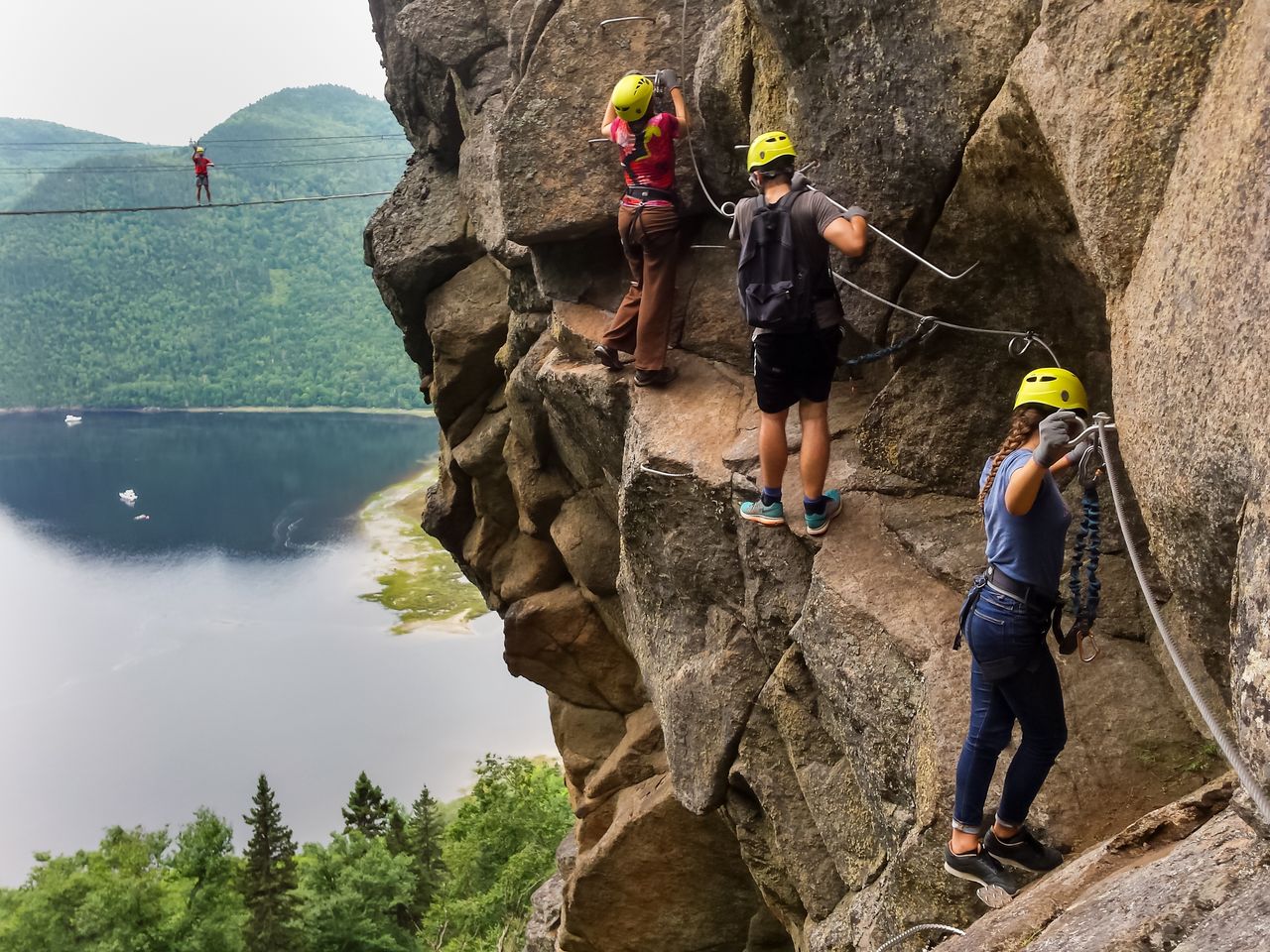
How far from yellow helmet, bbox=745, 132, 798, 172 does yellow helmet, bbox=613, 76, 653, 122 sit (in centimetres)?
211

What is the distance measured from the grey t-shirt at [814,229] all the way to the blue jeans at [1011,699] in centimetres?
245

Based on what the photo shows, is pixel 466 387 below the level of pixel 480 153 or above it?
below

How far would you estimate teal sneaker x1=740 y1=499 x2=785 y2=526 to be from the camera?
761 cm

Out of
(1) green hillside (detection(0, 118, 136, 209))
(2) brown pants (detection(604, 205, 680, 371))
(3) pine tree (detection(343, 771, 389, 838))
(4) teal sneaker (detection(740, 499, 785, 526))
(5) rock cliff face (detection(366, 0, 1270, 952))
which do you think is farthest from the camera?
(1) green hillside (detection(0, 118, 136, 209))

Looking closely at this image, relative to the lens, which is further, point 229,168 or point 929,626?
point 229,168

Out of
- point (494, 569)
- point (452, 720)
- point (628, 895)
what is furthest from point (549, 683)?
point (452, 720)

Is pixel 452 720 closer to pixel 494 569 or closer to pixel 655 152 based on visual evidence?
pixel 494 569

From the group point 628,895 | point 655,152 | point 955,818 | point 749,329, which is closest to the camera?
point 955,818

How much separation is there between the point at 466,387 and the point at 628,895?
7783 mm

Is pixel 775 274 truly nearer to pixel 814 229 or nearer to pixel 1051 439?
pixel 814 229

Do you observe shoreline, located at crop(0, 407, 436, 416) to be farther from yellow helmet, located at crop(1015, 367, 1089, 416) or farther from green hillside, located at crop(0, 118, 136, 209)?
yellow helmet, located at crop(1015, 367, 1089, 416)

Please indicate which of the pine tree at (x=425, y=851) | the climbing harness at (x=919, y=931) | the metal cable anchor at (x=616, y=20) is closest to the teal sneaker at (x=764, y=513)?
the climbing harness at (x=919, y=931)

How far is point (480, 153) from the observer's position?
1366 cm

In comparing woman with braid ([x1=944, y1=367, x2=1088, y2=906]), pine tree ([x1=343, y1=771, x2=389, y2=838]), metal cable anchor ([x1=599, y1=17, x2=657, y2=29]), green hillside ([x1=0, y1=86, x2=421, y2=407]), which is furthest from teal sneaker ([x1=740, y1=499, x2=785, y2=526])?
green hillside ([x1=0, y1=86, x2=421, y2=407])
